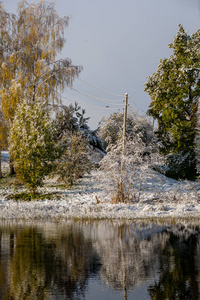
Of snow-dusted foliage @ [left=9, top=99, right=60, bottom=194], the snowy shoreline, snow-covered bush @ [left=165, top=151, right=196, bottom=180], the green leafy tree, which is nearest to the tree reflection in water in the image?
the snowy shoreline

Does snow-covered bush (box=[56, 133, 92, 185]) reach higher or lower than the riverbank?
higher

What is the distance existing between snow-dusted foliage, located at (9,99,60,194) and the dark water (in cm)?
1262

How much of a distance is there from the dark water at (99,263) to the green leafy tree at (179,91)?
2486cm

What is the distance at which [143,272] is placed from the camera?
24.3 feet

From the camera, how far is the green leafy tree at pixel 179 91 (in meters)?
37.3

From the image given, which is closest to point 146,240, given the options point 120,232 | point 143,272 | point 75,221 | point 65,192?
point 120,232

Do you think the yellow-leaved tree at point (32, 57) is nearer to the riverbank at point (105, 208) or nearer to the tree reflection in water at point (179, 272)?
the riverbank at point (105, 208)

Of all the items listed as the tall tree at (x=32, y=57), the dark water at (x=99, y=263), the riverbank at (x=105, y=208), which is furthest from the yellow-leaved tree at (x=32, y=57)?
the dark water at (x=99, y=263)

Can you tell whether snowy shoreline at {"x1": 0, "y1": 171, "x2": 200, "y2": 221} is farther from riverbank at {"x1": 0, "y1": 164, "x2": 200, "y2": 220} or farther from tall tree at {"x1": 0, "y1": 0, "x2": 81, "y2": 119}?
tall tree at {"x1": 0, "y1": 0, "x2": 81, "y2": 119}

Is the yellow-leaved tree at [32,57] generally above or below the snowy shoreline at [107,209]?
above

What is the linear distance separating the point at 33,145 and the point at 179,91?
17243mm

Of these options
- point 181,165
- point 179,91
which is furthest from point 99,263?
point 181,165

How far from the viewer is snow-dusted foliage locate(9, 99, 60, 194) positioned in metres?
26.6

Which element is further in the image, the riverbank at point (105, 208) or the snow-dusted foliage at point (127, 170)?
the snow-dusted foliage at point (127, 170)
